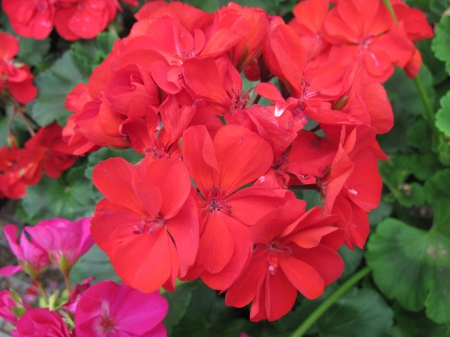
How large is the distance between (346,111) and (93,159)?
0.70 m

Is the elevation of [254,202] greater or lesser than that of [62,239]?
greater

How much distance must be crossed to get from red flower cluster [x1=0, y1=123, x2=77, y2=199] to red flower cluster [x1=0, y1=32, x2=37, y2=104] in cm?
12

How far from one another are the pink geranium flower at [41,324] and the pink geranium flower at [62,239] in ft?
0.45

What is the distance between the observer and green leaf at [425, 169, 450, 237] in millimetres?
1024

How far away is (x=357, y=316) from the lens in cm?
105

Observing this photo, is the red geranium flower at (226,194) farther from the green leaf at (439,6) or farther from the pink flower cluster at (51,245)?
the green leaf at (439,6)

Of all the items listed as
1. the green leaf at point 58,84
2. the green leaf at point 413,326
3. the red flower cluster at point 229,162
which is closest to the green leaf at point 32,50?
the green leaf at point 58,84

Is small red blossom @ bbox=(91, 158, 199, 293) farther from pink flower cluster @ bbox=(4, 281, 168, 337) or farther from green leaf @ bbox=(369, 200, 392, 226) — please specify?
green leaf @ bbox=(369, 200, 392, 226)

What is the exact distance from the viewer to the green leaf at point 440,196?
1.02 metres

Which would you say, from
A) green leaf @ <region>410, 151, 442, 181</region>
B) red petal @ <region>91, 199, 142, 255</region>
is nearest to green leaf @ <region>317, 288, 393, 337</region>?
green leaf @ <region>410, 151, 442, 181</region>

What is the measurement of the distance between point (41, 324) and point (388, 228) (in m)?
0.83

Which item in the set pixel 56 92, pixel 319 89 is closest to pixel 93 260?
pixel 56 92

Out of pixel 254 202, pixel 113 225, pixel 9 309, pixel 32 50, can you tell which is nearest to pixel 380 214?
pixel 254 202

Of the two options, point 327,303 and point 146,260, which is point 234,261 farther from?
point 327,303
